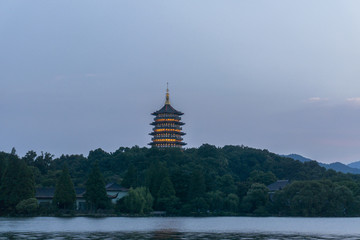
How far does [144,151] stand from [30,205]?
129 ft

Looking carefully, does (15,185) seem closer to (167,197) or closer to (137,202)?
(137,202)

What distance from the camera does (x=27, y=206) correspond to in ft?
201

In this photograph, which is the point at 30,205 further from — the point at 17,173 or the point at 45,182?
the point at 45,182

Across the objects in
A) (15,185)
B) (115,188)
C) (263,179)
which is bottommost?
(15,185)

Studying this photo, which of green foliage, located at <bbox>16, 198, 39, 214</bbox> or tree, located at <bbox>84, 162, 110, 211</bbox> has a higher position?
tree, located at <bbox>84, 162, 110, 211</bbox>

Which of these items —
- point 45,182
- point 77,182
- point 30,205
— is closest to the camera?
point 30,205

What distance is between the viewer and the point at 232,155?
105125mm

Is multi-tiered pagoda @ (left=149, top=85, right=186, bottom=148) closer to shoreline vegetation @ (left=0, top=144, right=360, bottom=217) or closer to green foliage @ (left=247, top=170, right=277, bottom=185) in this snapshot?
shoreline vegetation @ (left=0, top=144, right=360, bottom=217)

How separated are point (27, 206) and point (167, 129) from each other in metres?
57.6

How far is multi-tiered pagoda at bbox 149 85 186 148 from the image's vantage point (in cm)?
11538

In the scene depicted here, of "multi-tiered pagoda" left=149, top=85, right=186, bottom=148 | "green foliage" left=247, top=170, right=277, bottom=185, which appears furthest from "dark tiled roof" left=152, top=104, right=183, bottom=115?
"green foliage" left=247, top=170, right=277, bottom=185

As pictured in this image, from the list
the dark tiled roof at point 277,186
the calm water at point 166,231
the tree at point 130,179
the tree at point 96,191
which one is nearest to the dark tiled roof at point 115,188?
the tree at point 130,179

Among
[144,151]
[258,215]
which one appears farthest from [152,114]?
[258,215]

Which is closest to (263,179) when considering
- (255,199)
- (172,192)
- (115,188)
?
(255,199)
